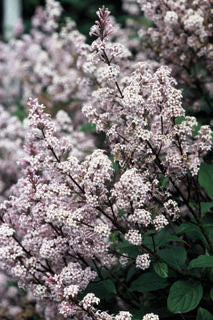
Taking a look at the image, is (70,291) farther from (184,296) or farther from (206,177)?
(206,177)

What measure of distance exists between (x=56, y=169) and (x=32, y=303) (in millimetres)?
2248

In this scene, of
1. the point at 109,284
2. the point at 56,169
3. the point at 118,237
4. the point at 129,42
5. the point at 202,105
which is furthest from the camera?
the point at 129,42

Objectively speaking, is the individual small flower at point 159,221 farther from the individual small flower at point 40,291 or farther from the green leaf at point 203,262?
the individual small flower at point 40,291

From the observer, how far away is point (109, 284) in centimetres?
254

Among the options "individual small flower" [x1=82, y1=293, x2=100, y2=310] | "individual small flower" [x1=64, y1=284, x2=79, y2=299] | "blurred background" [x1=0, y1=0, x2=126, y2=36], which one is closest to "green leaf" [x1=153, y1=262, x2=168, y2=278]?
"individual small flower" [x1=82, y1=293, x2=100, y2=310]

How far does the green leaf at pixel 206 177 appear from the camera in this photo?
2.89 m

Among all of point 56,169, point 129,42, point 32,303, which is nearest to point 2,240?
point 56,169

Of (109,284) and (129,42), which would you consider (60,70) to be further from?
(109,284)

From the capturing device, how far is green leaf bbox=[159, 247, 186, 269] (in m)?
2.53

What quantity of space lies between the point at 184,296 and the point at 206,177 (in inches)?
37.1

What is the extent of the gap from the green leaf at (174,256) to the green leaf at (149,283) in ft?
0.44

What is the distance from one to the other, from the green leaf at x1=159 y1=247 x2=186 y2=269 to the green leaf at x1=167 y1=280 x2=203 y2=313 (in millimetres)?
142

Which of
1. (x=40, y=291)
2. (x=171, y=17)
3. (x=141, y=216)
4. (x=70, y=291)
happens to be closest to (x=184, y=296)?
(x=141, y=216)

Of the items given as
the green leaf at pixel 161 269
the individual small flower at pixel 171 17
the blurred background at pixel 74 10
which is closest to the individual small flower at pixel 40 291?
the green leaf at pixel 161 269
